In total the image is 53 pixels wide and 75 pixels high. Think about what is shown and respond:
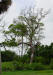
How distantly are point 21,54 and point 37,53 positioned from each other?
4359 mm

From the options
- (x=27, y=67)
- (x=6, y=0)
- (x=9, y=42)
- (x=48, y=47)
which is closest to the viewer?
(x=6, y=0)

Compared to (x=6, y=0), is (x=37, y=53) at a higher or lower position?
lower

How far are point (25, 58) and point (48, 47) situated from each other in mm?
5615

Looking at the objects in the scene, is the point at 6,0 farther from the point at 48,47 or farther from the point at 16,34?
the point at 48,47

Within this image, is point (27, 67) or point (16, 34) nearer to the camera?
point (27, 67)

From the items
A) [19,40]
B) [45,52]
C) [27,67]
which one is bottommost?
[27,67]

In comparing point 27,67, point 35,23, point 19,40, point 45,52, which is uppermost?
point 35,23

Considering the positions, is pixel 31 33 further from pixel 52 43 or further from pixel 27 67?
pixel 27 67

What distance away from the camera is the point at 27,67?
24.4 m

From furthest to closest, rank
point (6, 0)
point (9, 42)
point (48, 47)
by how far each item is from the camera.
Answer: point (48, 47)
point (9, 42)
point (6, 0)

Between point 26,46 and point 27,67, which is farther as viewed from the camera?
point 26,46

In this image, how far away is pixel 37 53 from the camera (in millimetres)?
39156

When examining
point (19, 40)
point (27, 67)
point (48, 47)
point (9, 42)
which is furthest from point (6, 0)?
point (48, 47)

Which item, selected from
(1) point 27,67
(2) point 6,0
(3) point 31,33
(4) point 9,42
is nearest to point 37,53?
(3) point 31,33
